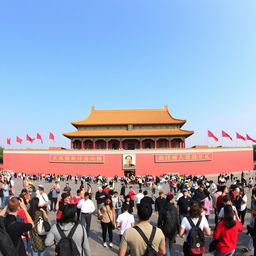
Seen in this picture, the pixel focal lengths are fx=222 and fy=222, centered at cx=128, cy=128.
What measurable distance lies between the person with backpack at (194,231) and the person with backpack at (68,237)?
1.44 m

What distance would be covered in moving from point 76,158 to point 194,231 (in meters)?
28.0

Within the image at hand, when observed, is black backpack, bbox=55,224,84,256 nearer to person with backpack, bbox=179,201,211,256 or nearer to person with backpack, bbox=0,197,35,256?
person with backpack, bbox=0,197,35,256

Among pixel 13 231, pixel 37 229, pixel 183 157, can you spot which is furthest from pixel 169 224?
pixel 183 157

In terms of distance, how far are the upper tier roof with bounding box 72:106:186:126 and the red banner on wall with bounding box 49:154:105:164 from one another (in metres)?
7.00

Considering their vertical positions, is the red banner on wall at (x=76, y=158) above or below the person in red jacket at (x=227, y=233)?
above

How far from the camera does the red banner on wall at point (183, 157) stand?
2933cm

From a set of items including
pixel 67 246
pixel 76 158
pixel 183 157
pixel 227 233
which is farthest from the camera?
pixel 76 158

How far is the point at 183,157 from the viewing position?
2969 centimetres

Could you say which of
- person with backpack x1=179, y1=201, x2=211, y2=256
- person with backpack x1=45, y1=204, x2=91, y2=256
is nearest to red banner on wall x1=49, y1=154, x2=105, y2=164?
person with backpack x1=179, y1=201, x2=211, y2=256

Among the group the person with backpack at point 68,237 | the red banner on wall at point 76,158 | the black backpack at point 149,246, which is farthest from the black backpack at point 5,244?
the red banner on wall at point 76,158

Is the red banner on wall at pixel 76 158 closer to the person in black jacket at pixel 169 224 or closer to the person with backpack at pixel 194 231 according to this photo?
the person in black jacket at pixel 169 224

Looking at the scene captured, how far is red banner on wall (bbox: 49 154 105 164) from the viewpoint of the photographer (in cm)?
2953

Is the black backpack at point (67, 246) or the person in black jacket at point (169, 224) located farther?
the person in black jacket at point (169, 224)

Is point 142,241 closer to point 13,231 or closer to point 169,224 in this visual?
point 13,231
